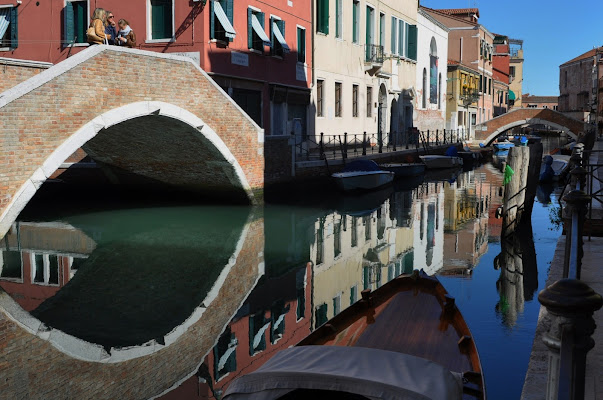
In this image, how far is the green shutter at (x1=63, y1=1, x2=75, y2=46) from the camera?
15.6 meters

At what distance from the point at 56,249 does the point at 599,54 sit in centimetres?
4937

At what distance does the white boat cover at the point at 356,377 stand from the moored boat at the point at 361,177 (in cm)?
1316

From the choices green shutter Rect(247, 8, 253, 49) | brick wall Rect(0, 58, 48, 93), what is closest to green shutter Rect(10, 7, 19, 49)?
green shutter Rect(247, 8, 253, 49)

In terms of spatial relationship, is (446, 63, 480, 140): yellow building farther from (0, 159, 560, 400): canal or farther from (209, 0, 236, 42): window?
(0, 159, 560, 400): canal

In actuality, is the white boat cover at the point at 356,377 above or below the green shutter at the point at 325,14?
below

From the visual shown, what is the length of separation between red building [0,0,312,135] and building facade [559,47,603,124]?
123ft

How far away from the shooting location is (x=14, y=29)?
53.1 ft

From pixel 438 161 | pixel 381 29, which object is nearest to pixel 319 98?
pixel 438 161

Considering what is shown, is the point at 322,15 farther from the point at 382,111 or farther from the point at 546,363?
the point at 546,363

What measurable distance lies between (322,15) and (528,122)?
733 inches

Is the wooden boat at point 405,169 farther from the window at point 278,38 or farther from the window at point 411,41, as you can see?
the window at point 411,41

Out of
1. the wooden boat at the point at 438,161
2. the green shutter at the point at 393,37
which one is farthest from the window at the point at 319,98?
the green shutter at the point at 393,37

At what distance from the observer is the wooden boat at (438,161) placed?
2388 cm

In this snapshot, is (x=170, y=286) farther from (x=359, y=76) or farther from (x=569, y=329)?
(x=359, y=76)
